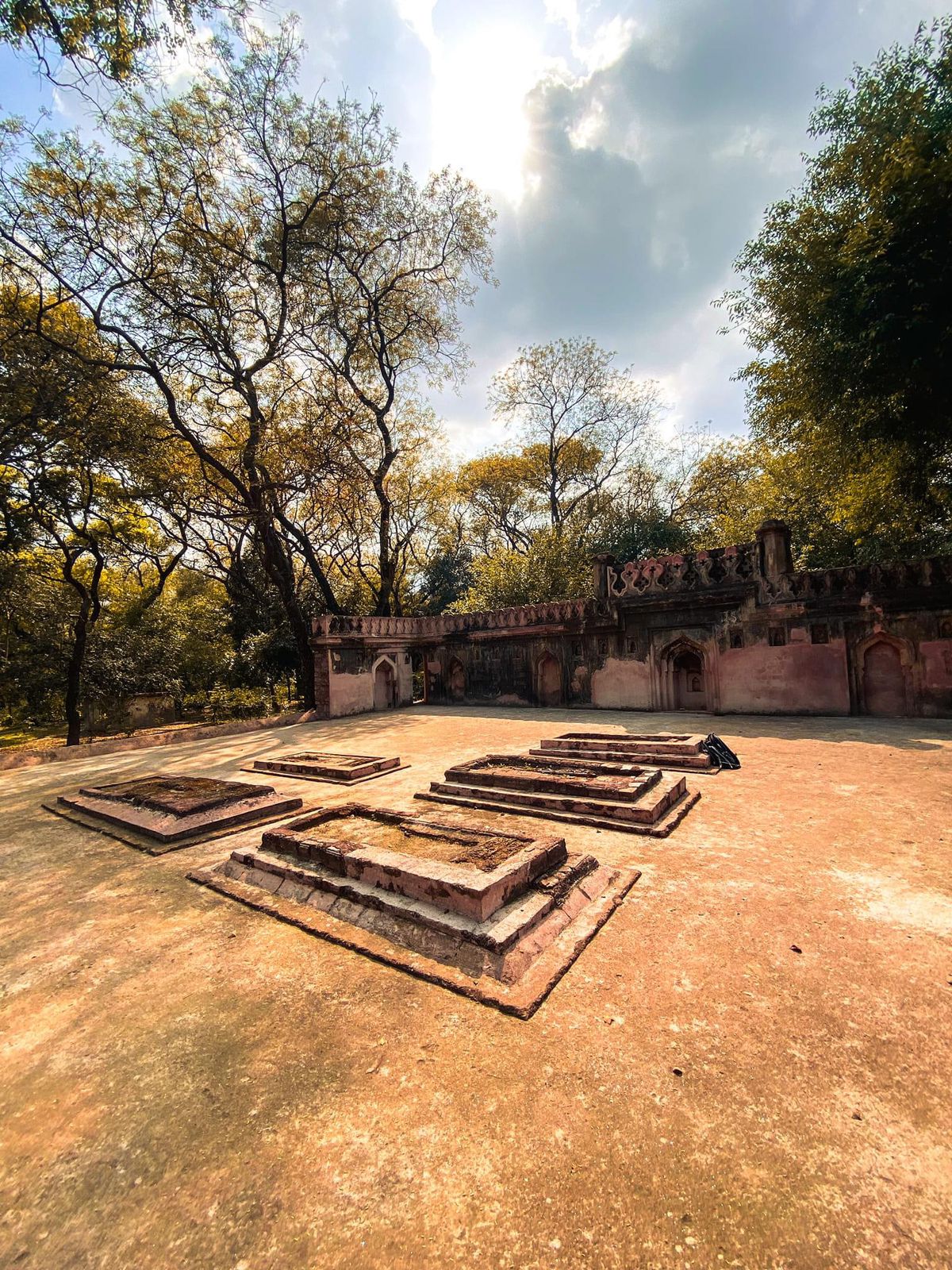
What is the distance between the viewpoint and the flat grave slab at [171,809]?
16.5 ft

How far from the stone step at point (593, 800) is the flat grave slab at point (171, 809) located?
206cm

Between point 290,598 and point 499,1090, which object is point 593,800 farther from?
point 290,598

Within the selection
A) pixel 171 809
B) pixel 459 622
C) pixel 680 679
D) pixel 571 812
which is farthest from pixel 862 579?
pixel 171 809

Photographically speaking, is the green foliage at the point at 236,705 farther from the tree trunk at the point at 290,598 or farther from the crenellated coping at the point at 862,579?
the crenellated coping at the point at 862,579

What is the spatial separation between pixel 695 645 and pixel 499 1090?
42.2 feet

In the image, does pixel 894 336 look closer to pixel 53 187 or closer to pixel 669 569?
pixel 669 569

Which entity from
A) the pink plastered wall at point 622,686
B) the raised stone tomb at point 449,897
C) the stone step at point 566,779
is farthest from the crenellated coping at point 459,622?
the raised stone tomb at point 449,897

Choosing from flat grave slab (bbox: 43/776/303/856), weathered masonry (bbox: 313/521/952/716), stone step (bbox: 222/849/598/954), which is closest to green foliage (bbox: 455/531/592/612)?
weathered masonry (bbox: 313/521/952/716)

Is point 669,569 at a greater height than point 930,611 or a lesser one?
greater

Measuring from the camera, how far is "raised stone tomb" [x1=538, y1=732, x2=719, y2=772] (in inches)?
278

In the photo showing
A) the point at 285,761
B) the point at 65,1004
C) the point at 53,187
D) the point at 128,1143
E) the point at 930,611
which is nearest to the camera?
the point at 128,1143

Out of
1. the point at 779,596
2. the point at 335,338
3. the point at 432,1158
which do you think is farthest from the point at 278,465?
the point at 432,1158

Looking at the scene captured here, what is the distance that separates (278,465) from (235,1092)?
17.5 m

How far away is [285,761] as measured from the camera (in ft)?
27.1
